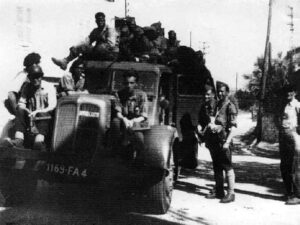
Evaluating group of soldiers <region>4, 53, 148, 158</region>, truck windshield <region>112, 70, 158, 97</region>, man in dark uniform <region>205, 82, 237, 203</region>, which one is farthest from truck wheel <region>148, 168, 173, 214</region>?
truck windshield <region>112, 70, 158, 97</region>

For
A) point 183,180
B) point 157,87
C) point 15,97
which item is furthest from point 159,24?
point 15,97

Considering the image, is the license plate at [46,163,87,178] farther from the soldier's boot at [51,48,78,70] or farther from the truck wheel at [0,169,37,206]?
the soldier's boot at [51,48,78,70]

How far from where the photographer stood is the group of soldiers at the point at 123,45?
25.0 ft

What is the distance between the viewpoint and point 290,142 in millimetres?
6629

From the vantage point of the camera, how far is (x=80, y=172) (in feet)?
17.0

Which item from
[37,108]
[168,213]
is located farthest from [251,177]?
[37,108]

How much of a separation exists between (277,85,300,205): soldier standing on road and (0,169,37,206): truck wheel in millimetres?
3761

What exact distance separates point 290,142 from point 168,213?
86.3 inches

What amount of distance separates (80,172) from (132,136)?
811 mm

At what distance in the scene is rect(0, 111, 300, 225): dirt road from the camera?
5.54m

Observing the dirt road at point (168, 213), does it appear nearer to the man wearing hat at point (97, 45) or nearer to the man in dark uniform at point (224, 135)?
the man in dark uniform at point (224, 135)

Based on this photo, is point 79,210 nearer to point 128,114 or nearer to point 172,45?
point 128,114

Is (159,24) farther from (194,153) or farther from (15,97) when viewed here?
(15,97)

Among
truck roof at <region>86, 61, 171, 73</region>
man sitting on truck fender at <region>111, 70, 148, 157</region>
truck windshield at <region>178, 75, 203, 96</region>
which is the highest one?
truck roof at <region>86, 61, 171, 73</region>
